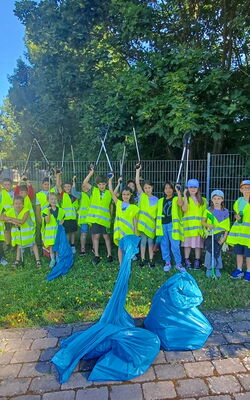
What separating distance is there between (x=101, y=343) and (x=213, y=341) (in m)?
1.32

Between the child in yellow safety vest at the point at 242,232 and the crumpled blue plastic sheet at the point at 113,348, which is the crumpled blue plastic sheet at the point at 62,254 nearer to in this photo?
the crumpled blue plastic sheet at the point at 113,348

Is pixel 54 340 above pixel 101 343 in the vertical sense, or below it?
below

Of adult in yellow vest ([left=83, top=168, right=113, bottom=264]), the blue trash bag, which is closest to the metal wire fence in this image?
adult in yellow vest ([left=83, top=168, right=113, bottom=264])

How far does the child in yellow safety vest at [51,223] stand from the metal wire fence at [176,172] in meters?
2.71

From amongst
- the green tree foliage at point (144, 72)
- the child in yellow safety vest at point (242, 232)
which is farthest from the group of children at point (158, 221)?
the green tree foliage at point (144, 72)

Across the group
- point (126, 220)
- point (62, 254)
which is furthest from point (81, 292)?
point (126, 220)

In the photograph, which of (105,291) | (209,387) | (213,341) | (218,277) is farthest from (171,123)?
(209,387)

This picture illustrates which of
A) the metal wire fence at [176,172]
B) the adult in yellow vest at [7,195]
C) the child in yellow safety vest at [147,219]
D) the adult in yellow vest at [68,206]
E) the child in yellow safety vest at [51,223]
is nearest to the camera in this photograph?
the child in yellow safety vest at [147,219]

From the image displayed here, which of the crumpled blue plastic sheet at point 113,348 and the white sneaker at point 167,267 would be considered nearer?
the crumpled blue plastic sheet at point 113,348

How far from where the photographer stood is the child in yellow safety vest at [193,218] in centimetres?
600

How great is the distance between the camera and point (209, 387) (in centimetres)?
283

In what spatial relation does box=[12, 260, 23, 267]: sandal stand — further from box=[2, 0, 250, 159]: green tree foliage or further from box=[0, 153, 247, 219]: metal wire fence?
box=[2, 0, 250, 159]: green tree foliage

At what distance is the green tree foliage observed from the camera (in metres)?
7.43

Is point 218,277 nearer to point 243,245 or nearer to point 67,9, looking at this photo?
point 243,245
